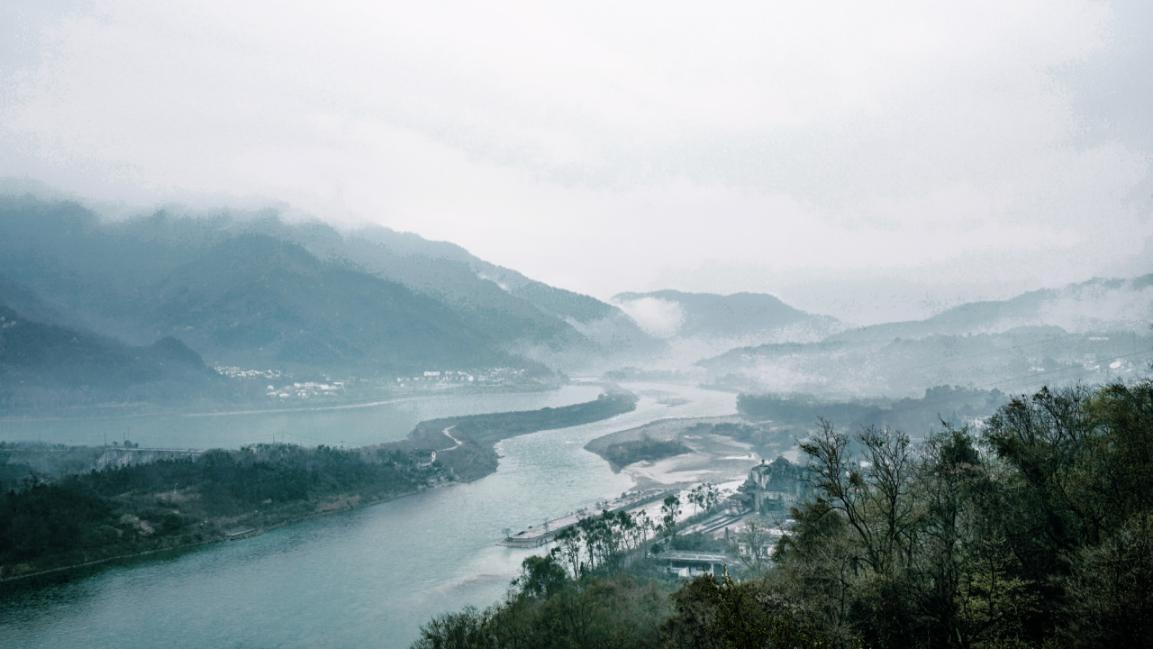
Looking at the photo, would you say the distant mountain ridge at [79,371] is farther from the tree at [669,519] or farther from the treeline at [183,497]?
the tree at [669,519]

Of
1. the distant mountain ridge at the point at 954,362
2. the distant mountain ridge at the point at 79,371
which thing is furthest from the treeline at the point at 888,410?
the distant mountain ridge at the point at 79,371

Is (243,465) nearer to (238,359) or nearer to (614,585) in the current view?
(614,585)

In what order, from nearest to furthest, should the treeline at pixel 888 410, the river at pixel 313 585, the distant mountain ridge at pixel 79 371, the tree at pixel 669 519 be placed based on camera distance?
the river at pixel 313 585, the tree at pixel 669 519, the treeline at pixel 888 410, the distant mountain ridge at pixel 79 371

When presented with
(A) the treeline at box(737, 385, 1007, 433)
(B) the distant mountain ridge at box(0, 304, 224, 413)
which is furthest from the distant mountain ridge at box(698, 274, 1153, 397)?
(B) the distant mountain ridge at box(0, 304, 224, 413)

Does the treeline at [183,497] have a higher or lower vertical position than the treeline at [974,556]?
lower

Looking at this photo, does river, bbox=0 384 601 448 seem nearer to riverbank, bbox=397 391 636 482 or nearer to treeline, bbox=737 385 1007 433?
riverbank, bbox=397 391 636 482

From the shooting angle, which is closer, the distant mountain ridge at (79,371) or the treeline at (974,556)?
the treeline at (974,556)

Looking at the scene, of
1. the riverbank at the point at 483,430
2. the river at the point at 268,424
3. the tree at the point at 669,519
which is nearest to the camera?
the tree at the point at 669,519
